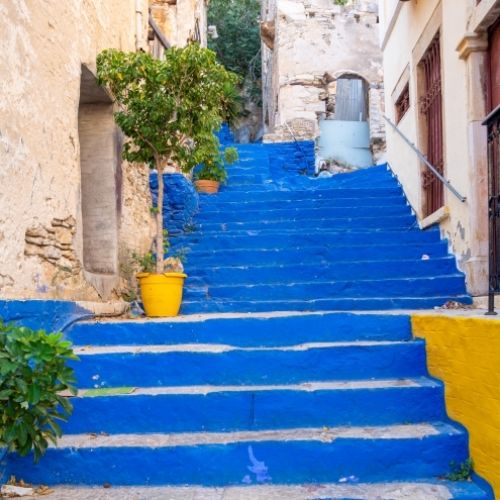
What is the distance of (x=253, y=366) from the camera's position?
3387 millimetres

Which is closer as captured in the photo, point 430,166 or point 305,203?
point 430,166

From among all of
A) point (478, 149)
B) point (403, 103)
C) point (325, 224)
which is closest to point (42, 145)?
point (478, 149)

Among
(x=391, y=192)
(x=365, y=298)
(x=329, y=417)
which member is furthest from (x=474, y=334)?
(x=391, y=192)

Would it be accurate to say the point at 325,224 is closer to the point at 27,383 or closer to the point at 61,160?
the point at 61,160

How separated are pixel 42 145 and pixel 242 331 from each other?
1.88 metres

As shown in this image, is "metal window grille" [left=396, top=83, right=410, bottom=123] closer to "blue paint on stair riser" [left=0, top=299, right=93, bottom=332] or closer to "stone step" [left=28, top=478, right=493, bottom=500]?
"blue paint on stair riser" [left=0, top=299, right=93, bottom=332]

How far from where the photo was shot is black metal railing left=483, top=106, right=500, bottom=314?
3145 millimetres

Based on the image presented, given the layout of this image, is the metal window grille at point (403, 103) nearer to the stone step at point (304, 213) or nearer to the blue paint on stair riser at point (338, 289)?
the stone step at point (304, 213)

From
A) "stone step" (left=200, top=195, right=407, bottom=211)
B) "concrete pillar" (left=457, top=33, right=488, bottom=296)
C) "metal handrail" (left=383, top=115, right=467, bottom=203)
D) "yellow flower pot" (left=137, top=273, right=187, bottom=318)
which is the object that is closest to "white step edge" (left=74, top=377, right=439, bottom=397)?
"yellow flower pot" (left=137, top=273, right=187, bottom=318)

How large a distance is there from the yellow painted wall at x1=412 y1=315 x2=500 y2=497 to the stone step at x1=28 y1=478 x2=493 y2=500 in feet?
0.57

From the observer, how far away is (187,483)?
108 inches

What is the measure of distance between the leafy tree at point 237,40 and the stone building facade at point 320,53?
590 cm

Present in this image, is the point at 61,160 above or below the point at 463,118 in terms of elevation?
below

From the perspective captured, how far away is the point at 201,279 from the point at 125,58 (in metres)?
2.18
